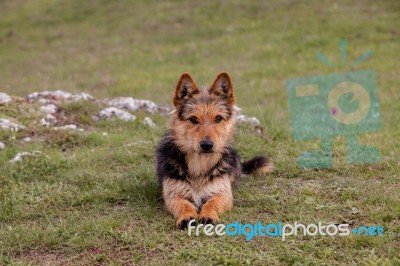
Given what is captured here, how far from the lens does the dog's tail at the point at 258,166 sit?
7.31m

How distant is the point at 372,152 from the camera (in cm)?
789

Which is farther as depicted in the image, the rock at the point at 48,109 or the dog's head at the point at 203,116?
the rock at the point at 48,109

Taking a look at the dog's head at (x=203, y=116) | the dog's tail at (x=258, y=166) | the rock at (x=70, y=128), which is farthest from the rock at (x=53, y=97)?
the dog's head at (x=203, y=116)

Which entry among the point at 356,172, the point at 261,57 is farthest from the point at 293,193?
the point at 261,57

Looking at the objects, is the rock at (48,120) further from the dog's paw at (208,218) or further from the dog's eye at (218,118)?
the dog's paw at (208,218)

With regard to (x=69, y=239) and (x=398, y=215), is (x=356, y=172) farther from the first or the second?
(x=69, y=239)

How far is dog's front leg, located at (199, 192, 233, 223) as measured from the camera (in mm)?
5445

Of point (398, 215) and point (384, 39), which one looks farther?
point (384, 39)

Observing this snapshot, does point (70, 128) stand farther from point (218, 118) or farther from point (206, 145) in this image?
point (206, 145)

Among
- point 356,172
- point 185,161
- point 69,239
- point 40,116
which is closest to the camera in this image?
point 69,239

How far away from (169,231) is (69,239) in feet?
3.47

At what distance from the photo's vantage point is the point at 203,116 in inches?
230

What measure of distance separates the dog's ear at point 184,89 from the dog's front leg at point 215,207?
124 centimetres

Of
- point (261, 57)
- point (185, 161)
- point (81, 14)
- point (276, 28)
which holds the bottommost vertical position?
point (185, 161)
